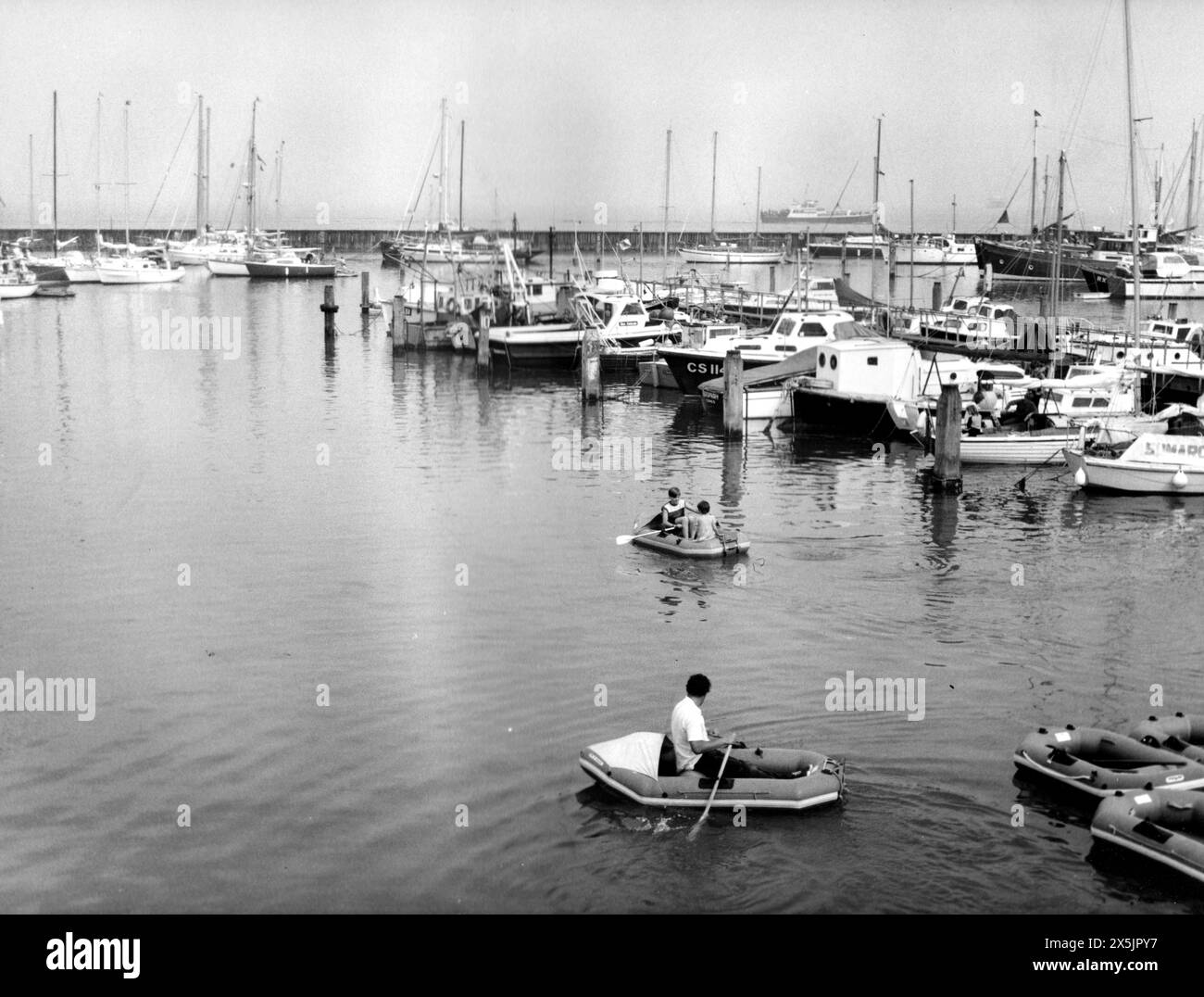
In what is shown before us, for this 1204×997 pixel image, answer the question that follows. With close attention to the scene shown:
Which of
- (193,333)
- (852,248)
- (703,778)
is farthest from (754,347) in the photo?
(852,248)

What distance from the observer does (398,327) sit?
6312cm

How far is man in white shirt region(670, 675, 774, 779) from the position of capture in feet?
52.9

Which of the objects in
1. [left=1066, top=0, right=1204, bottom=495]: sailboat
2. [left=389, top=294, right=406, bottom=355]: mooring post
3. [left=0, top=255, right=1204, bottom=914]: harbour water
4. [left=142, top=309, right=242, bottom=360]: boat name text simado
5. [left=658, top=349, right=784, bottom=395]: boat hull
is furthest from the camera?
[left=142, top=309, right=242, bottom=360]: boat name text simado

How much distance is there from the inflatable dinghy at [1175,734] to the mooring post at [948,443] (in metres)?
17.1

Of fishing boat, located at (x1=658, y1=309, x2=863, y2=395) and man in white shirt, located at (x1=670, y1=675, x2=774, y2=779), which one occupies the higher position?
fishing boat, located at (x1=658, y1=309, x2=863, y2=395)

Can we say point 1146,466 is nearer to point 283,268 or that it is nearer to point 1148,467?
point 1148,467

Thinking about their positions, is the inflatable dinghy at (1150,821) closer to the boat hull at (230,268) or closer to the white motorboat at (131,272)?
the white motorboat at (131,272)

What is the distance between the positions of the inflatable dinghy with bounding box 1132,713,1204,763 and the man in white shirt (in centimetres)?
468

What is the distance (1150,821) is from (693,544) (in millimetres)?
13392

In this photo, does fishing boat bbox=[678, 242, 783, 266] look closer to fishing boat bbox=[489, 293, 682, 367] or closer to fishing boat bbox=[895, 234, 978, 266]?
fishing boat bbox=[895, 234, 978, 266]

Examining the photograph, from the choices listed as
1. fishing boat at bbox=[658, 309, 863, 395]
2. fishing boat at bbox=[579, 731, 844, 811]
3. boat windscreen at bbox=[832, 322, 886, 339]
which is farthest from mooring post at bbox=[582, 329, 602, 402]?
fishing boat at bbox=[579, 731, 844, 811]

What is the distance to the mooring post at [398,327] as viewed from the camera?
62562 mm

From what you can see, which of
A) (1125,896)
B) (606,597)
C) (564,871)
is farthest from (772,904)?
(606,597)
